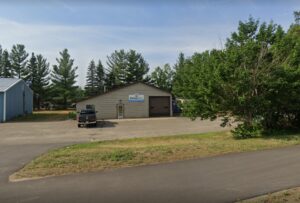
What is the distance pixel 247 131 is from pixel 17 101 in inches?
1375

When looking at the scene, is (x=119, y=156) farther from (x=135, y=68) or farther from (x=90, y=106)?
(x=135, y=68)

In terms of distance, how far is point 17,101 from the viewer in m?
46.9

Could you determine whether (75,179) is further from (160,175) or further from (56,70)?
(56,70)

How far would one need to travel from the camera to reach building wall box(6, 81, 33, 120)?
41.8m

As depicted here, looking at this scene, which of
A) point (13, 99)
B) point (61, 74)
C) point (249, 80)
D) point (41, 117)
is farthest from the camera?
point (61, 74)

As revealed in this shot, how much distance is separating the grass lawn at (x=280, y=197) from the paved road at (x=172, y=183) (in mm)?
285

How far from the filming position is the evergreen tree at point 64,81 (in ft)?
240

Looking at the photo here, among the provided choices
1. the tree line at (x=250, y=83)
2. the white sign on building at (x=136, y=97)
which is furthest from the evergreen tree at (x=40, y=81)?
the tree line at (x=250, y=83)

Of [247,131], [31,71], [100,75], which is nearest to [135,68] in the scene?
[100,75]

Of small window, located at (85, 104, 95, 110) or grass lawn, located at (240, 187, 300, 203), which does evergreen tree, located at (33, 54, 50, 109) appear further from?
A: grass lawn, located at (240, 187, 300, 203)

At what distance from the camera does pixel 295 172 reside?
9.34 m

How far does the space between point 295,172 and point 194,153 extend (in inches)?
154

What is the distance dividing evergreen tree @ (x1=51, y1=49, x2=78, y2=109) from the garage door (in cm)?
3189

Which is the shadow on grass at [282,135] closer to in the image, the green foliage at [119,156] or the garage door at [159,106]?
the green foliage at [119,156]
